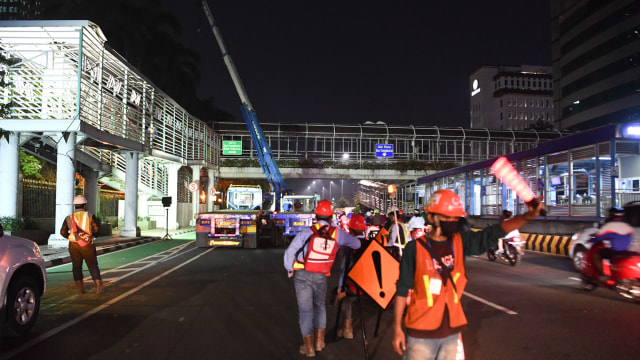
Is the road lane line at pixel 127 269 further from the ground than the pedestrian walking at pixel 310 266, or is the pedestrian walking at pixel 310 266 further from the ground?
the pedestrian walking at pixel 310 266

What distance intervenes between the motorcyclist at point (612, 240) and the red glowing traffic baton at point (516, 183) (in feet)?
21.9

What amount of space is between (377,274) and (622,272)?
535 centimetres

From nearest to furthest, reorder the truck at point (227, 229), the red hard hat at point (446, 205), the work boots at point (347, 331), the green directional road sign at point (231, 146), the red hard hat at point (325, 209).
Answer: the red hard hat at point (446, 205), the red hard hat at point (325, 209), the work boots at point (347, 331), the truck at point (227, 229), the green directional road sign at point (231, 146)

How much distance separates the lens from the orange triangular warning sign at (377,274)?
6039mm

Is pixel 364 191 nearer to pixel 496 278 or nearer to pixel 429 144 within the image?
pixel 429 144

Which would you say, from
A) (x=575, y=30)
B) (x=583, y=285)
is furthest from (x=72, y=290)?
(x=575, y=30)

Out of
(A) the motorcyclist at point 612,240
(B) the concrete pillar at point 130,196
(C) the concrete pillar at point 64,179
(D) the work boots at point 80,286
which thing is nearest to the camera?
(A) the motorcyclist at point 612,240

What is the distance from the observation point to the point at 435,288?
3.34m

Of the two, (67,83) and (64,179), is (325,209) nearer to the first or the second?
(64,179)

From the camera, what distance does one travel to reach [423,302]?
132 inches

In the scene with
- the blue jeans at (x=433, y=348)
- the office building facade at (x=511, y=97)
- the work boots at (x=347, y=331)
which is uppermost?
the office building facade at (x=511, y=97)

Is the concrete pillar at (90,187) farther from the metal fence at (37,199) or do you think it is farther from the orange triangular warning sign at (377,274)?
the orange triangular warning sign at (377,274)

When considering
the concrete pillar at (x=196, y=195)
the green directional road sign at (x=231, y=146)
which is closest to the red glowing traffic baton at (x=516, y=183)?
the concrete pillar at (x=196, y=195)

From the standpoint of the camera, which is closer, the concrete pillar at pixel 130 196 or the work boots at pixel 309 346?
the work boots at pixel 309 346
